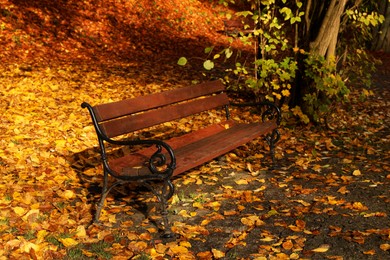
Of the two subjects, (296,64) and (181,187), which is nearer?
(181,187)

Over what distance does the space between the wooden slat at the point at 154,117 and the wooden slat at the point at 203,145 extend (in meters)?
0.25

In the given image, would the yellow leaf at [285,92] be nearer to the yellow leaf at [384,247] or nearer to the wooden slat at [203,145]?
the wooden slat at [203,145]

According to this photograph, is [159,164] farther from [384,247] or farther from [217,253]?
[384,247]

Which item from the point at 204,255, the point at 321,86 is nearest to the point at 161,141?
the point at 204,255

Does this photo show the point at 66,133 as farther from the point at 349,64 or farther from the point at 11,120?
→ the point at 349,64

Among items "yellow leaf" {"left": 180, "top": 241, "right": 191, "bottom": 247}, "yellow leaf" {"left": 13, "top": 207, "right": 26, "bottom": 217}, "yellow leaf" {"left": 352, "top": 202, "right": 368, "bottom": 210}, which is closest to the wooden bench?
"yellow leaf" {"left": 180, "top": 241, "right": 191, "bottom": 247}

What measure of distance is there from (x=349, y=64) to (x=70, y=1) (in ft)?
28.2

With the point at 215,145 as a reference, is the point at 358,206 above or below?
below

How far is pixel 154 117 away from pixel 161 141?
91 cm

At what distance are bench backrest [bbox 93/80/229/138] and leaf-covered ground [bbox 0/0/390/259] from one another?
0.72m

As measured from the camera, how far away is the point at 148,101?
15.5ft

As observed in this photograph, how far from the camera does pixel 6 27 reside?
1101 cm

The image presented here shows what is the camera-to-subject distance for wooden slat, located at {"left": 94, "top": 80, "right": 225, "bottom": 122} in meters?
4.24

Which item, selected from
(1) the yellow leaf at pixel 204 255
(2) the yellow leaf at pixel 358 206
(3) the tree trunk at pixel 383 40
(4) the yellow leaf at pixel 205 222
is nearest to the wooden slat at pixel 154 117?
(4) the yellow leaf at pixel 205 222
